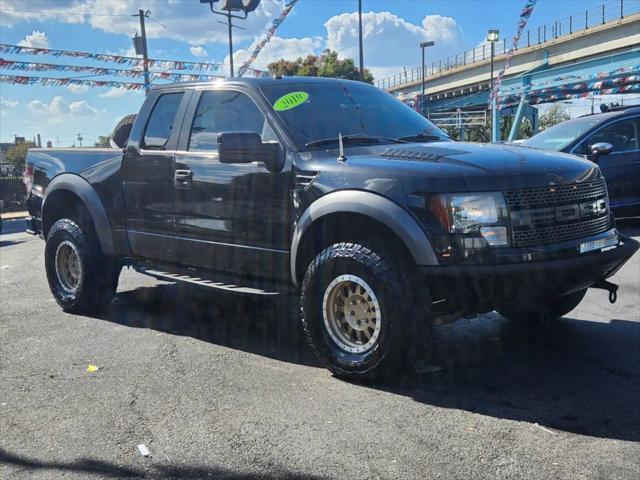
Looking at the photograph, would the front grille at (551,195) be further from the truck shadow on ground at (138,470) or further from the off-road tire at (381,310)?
the truck shadow on ground at (138,470)

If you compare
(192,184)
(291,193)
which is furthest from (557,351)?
(192,184)

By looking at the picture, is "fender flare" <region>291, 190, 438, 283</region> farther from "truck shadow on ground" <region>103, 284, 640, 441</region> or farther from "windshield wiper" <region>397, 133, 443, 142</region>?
"windshield wiper" <region>397, 133, 443, 142</region>

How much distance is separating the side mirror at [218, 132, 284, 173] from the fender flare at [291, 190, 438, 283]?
1.46 feet

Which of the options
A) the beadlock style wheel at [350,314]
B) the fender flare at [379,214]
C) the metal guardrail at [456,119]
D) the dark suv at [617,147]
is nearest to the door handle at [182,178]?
the fender flare at [379,214]

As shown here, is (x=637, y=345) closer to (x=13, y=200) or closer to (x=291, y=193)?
A: (x=291, y=193)

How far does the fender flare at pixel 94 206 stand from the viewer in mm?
5867

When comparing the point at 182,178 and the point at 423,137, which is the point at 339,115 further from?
the point at 182,178

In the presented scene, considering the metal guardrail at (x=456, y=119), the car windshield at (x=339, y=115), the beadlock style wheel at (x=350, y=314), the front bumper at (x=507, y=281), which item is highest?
the metal guardrail at (x=456, y=119)

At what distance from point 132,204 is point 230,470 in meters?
3.08

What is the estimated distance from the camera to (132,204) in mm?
5605

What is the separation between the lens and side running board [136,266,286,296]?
4.69m

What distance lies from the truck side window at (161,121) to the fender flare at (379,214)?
1.77 metres

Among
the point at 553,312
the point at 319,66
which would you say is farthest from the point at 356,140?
the point at 319,66

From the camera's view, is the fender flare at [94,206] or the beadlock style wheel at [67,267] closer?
the fender flare at [94,206]
